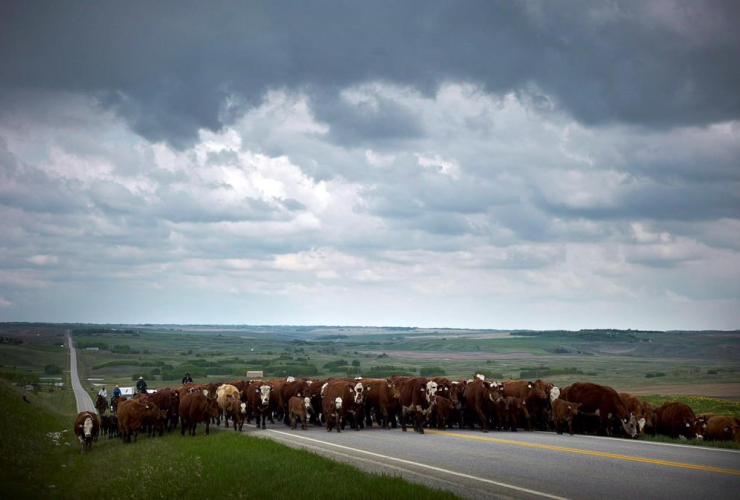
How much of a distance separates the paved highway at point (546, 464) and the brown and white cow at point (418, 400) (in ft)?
9.45

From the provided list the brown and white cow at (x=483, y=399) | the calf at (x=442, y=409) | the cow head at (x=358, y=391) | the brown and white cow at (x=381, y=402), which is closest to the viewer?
the brown and white cow at (x=483, y=399)

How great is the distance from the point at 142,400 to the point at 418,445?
16.2m

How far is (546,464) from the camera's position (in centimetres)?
1688

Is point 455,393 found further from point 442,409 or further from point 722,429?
point 722,429

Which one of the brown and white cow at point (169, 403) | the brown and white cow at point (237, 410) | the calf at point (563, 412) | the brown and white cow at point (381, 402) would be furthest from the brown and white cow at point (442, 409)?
the brown and white cow at point (169, 403)

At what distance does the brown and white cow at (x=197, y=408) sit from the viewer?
29719mm

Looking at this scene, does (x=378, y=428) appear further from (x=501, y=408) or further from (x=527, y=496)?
(x=527, y=496)

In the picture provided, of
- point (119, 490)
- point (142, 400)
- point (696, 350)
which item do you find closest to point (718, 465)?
point (119, 490)

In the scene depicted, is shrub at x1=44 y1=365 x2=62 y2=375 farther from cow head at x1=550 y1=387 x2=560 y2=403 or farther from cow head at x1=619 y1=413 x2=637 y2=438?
cow head at x1=619 y1=413 x2=637 y2=438

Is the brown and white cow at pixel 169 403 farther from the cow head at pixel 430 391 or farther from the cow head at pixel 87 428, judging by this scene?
the cow head at pixel 430 391

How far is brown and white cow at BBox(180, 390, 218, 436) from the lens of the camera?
2972cm

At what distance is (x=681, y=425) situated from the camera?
27.3 meters

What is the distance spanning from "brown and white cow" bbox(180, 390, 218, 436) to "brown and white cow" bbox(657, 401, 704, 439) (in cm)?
2056

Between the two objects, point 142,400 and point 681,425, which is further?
point 142,400
